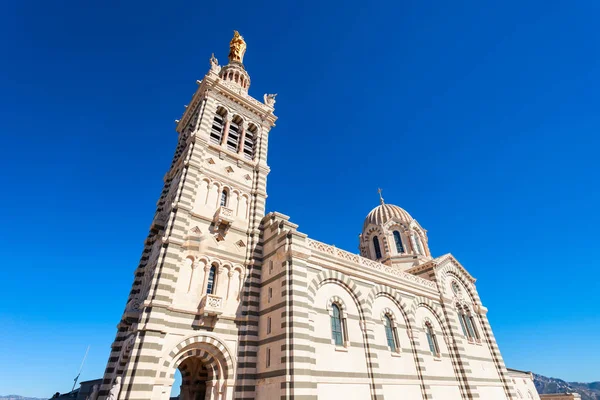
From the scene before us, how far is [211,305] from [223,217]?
18.1ft

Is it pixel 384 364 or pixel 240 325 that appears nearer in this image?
pixel 240 325

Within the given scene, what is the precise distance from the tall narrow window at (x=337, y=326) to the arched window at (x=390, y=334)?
4150mm

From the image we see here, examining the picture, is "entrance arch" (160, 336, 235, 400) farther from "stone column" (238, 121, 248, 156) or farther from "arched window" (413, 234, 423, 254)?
"arched window" (413, 234, 423, 254)

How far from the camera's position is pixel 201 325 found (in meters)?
15.5

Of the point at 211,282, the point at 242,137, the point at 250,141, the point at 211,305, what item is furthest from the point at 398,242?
the point at 211,305

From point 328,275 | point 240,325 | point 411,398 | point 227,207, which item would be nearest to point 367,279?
point 328,275

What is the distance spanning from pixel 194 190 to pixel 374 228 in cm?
2250

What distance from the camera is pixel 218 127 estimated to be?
78.1ft

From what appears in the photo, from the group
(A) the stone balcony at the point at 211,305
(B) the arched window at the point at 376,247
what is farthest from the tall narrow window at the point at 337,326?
(B) the arched window at the point at 376,247

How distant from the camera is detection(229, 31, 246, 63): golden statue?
31312 millimetres

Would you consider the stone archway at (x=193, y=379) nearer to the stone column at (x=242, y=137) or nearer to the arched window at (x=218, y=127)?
the stone column at (x=242, y=137)

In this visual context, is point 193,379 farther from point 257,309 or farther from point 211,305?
point 211,305

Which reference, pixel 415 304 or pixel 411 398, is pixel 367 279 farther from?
pixel 411 398

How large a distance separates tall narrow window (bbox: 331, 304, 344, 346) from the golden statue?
26948 millimetres
